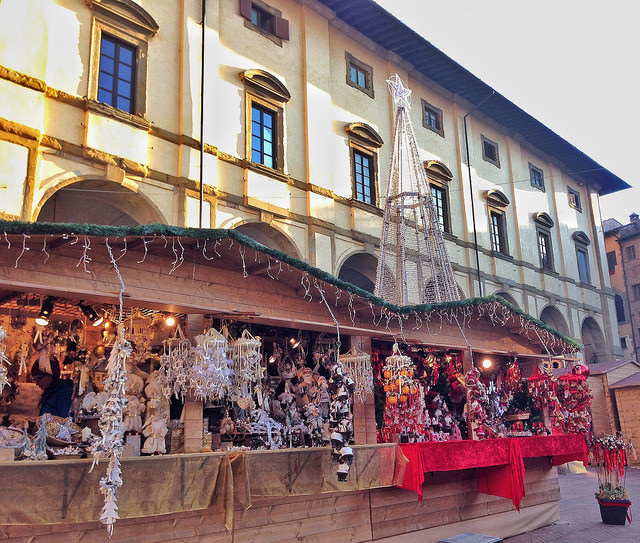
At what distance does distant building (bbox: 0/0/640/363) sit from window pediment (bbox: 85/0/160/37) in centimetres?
4

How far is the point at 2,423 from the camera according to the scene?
845 centimetres

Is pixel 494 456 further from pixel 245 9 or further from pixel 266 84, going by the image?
pixel 245 9

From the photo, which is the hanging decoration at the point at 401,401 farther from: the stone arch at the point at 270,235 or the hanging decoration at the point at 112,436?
the stone arch at the point at 270,235

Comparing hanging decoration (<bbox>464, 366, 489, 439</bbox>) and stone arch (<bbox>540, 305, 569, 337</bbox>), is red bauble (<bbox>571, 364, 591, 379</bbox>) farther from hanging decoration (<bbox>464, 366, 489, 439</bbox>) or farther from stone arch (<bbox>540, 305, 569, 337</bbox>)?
stone arch (<bbox>540, 305, 569, 337</bbox>)

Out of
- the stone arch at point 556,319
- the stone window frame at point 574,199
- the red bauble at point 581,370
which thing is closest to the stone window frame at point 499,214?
the stone arch at point 556,319

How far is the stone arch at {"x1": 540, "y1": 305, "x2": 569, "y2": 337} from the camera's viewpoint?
28609 millimetres

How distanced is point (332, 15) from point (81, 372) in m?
15.1

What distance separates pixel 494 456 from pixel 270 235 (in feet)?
29.0

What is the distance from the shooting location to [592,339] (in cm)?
3183

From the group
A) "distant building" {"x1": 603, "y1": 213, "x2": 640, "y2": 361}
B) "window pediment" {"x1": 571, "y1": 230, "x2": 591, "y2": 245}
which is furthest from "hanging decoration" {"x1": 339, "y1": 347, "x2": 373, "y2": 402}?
"distant building" {"x1": 603, "y1": 213, "x2": 640, "y2": 361}

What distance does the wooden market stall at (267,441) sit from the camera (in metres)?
6.93

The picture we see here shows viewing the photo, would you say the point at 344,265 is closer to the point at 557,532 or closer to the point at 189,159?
the point at 189,159

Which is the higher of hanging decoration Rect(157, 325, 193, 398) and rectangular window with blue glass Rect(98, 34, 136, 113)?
rectangular window with blue glass Rect(98, 34, 136, 113)

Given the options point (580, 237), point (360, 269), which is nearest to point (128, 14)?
point (360, 269)
